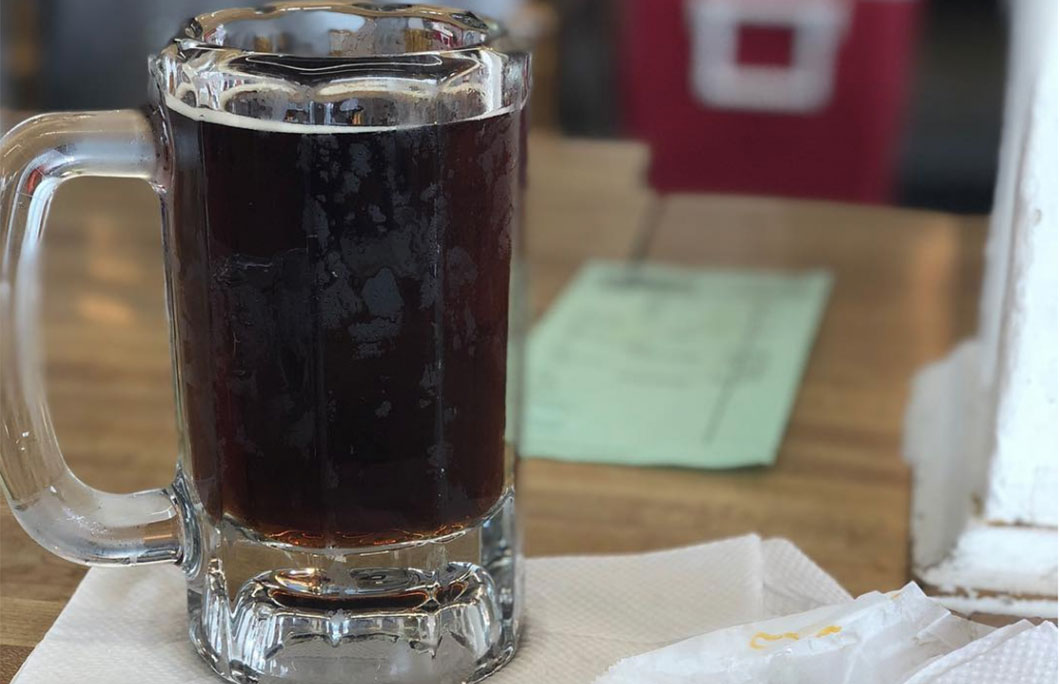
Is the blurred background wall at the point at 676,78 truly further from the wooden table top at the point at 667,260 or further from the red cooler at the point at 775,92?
the wooden table top at the point at 667,260

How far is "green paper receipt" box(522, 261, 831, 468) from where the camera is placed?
2.32 ft

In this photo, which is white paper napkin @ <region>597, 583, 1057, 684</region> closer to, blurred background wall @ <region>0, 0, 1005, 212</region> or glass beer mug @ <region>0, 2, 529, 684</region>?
glass beer mug @ <region>0, 2, 529, 684</region>

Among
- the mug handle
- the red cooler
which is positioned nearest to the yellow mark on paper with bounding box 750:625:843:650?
the mug handle

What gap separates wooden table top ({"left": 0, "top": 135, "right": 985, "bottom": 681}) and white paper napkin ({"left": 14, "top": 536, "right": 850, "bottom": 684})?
0.02m

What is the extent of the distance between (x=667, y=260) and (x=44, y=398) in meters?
0.63

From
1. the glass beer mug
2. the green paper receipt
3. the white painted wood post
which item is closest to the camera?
the glass beer mug

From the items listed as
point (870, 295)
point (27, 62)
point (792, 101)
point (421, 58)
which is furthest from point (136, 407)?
point (27, 62)

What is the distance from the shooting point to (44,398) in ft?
1.54

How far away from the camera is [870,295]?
0.94 metres

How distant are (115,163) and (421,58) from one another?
11 cm

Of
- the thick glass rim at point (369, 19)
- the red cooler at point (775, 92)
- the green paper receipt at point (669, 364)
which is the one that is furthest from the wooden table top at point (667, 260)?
the red cooler at point (775, 92)

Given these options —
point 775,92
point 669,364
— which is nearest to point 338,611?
point 669,364

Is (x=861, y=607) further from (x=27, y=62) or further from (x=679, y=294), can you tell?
(x=27, y=62)

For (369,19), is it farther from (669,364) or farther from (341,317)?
(669,364)
